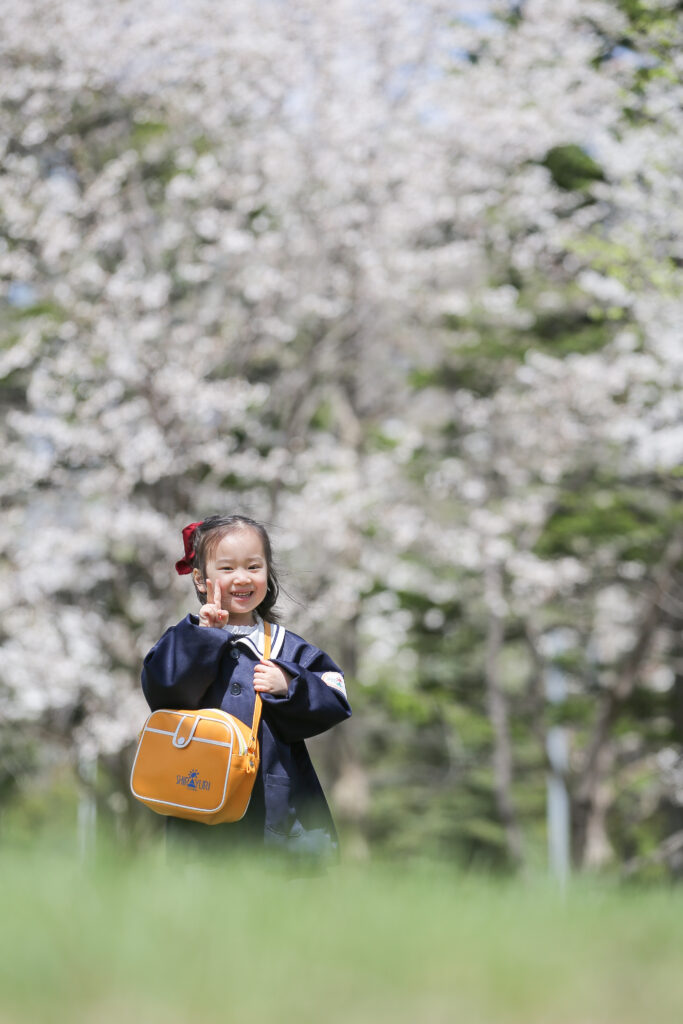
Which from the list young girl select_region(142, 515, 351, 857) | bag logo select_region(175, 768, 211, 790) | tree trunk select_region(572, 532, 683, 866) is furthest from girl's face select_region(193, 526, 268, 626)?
tree trunk select_region(572, 532, 683, 866)

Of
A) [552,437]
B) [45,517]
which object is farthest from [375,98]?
[45,517]

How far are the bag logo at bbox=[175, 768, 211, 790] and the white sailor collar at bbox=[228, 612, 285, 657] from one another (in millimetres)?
413

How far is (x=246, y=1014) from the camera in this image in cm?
172

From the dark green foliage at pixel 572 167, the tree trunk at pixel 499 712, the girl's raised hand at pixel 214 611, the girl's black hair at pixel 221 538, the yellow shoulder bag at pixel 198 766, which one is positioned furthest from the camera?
the tree trunk at pixel 499 712

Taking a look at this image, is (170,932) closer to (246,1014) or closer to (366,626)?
(246,1014)

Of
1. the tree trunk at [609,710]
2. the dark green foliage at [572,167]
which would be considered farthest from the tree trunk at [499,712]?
the dark green foliage at [572,167]

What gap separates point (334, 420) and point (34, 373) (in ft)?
22.3

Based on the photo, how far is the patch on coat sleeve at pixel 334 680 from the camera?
3.08 m

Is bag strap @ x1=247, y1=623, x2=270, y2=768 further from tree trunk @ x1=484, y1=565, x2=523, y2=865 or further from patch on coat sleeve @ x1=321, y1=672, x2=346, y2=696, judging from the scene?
tree trunk @ x1=484, y1=565, x2=523, y2=865

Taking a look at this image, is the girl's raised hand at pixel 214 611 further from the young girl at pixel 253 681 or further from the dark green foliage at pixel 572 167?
the dark green foliage at pixel 572 167

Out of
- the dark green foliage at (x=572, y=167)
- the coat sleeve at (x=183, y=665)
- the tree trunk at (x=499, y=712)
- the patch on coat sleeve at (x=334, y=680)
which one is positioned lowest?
the tree trunk at (x=499, y=712)

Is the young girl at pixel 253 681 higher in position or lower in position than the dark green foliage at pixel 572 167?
higher

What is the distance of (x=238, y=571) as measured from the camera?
311 cm

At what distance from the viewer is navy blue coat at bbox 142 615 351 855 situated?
2.89 m
